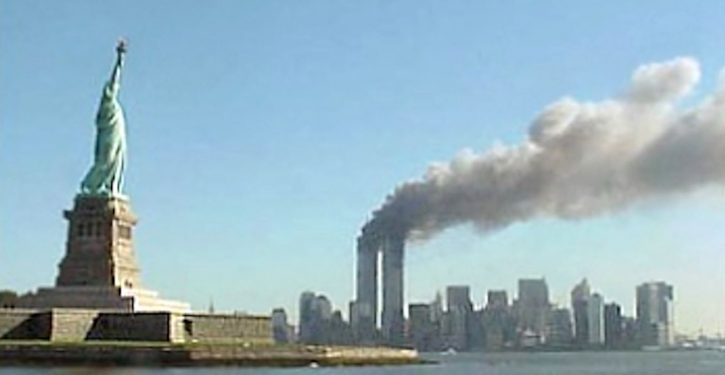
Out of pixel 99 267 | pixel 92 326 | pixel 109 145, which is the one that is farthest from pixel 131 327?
pixel 109 145

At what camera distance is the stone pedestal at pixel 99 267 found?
66562mm

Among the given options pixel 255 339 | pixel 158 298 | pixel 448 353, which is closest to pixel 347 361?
pixel 255 339

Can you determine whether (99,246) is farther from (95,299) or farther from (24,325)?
(24,325)

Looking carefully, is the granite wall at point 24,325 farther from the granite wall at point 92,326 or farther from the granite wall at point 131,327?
the granite wall at point 131,327

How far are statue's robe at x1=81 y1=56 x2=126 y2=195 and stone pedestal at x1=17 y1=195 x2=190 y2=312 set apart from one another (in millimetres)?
1104

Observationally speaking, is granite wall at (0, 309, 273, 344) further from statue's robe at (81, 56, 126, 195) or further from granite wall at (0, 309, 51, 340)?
statue's robe at (81, 56, 126, 195)

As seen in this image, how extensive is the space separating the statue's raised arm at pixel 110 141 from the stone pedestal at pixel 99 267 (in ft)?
4.43

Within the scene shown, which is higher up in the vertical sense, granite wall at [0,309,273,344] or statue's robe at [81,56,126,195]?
statue's robe at [81,56,126,195]

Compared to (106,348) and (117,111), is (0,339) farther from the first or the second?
(117,111)

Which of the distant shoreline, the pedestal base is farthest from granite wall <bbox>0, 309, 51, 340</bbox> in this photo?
the pedestal base

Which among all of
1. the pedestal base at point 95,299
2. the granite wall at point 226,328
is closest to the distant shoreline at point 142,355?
the granite wall at point 226,328

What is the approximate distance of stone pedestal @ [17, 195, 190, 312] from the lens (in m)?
66.6

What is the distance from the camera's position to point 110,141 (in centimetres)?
7469

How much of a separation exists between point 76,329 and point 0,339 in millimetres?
3488
